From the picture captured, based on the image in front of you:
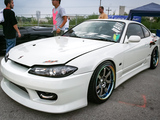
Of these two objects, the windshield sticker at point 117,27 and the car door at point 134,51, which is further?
the windshield sticker at point 117,27

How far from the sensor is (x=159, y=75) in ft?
11.9

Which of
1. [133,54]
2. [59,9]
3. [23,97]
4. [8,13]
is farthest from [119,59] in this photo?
[8,13]

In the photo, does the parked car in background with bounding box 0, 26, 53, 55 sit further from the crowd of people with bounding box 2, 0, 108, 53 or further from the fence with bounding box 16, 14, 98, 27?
the fence with bounding box 16, 14, 98, 27

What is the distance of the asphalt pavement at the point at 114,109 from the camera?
1904 millimetres

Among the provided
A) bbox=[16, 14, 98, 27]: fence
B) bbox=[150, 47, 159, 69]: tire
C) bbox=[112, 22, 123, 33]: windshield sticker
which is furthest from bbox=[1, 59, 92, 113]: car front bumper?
bbox=[16, 14, 98, 27]: fence

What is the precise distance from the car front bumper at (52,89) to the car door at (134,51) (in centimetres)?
110

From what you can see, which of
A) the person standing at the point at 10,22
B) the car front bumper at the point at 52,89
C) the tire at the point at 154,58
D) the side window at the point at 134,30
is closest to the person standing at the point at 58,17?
the person standing at the point at 10,22

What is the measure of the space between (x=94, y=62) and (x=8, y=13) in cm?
266

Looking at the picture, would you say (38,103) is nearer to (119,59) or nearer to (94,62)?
(94,62)

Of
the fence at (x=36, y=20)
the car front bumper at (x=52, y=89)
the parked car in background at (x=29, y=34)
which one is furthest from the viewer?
the fence at (x=36, y=20)

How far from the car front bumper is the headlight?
49mm

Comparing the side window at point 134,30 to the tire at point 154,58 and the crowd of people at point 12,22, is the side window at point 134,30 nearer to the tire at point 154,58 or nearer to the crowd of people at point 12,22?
the tire at point 154,58

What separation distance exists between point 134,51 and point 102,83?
1.07m

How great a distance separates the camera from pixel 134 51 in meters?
2.88
